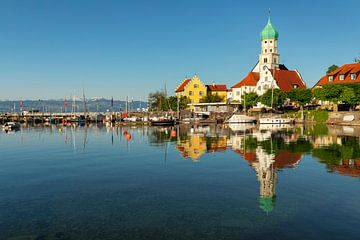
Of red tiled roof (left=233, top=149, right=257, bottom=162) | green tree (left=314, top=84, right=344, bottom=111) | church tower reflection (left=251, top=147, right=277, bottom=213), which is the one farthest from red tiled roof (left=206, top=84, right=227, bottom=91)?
church tower reflection (left=251, top=147, right=277, bottom=213)

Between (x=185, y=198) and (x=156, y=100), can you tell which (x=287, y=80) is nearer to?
(x=156, y=100)

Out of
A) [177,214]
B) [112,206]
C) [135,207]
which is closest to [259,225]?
[177,214]

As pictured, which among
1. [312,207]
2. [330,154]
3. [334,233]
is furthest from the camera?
[330,154]

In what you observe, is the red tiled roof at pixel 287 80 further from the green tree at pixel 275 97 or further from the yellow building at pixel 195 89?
the yellow building at pixel 195 89

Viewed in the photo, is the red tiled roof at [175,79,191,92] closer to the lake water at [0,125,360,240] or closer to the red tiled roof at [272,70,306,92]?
the red tiled roof at [272,70,306,92]

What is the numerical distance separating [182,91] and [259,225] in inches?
6155

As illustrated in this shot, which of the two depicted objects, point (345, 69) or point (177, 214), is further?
point (345, 69)

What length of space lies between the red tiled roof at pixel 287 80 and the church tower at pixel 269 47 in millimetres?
8780

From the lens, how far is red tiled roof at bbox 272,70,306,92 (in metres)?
141

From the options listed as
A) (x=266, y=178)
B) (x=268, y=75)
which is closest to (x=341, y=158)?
(x=266, y=178)

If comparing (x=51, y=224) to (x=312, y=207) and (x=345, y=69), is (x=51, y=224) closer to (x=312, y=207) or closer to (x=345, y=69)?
(x=312, y=207)

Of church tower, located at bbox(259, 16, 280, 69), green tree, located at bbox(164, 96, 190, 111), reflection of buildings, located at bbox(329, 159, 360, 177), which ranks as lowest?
reflection of buildings, located at bbox(329, 159, 360, 177)

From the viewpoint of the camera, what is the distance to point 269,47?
156 m

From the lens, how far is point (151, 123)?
125688 millimetres
